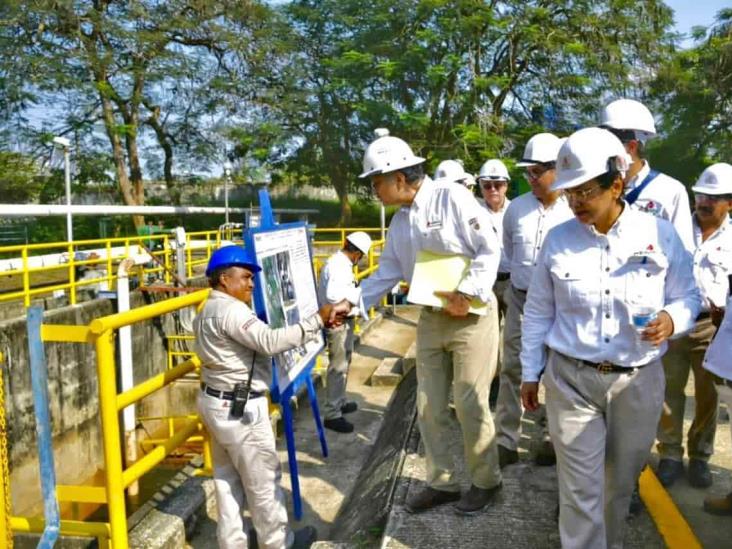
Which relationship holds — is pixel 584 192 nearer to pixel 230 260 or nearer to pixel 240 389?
pixel 230 260

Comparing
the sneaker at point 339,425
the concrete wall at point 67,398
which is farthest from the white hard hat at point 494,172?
the concrete wall at point 67,398

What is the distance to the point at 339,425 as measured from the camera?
244 inches

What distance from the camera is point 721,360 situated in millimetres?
2436

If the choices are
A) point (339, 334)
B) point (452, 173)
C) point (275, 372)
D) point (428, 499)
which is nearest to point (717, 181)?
point (428, 499)

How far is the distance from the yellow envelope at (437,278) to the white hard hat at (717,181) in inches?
57.8

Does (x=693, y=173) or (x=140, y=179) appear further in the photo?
(x=140, y=179)

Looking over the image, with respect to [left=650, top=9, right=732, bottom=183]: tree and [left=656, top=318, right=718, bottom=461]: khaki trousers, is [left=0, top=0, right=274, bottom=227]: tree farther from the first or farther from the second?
[left=656, top=318, right=718, bottom=461]: khaki trousers

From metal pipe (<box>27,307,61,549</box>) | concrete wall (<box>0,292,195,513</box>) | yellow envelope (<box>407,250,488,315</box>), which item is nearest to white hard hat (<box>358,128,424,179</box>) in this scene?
yellow envelope (<box>407,250,488,315</box>)

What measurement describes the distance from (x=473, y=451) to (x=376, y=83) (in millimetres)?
24144

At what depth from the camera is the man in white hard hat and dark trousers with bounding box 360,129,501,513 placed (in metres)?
3.31

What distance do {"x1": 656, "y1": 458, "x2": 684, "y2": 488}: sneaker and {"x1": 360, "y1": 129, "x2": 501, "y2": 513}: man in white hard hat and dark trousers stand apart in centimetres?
109

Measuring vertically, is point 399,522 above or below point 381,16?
below

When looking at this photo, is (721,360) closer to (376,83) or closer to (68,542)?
(68,542)

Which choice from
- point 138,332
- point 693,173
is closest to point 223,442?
point 138,332
